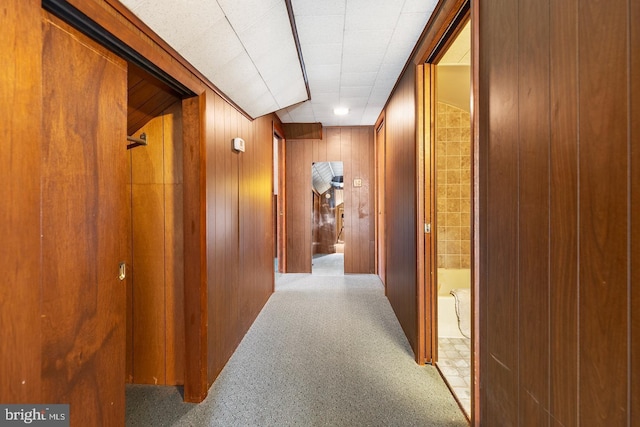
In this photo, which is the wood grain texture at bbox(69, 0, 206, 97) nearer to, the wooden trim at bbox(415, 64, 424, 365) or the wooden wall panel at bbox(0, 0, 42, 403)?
the wooden wall panel at bbox(0, 0, 42, 403)

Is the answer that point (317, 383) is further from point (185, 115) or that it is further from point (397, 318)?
point (185, 115)

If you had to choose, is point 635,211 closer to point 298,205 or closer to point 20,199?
point 20,199

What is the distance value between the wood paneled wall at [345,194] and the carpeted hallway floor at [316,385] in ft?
5.96

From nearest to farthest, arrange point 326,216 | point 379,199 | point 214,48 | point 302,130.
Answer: point 214,48 < point 379,199 < point 302,130 < point 326,216

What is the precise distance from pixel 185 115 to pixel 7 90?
3.23 feet

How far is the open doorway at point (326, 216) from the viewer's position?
569 cm

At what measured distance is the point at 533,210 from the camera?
0.83 meters

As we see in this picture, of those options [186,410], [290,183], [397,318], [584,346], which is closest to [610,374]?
[584,346]

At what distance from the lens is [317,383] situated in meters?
1.78

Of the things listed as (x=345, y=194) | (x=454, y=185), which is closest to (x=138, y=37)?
(x=454, y=185)

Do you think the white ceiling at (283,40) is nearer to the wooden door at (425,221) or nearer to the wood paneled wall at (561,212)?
the wooden door at (425,221)

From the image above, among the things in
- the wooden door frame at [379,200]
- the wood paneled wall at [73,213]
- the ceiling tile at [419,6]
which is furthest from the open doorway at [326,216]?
the ceiling tile at [419,6]

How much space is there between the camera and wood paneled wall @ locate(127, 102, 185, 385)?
5.68 feet

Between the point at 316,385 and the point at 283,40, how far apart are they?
7.60 feet
